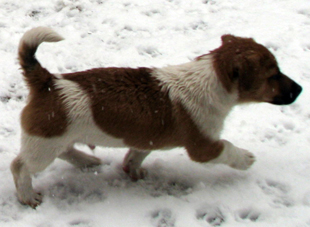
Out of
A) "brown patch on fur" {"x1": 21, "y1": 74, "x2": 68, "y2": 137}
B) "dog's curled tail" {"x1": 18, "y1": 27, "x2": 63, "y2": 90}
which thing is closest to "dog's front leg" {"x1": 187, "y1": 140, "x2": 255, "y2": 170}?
"brown patch on fur" {"x1": 21, "y1": 74, "x2": 68, "y2": 137}

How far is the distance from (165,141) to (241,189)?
899mm

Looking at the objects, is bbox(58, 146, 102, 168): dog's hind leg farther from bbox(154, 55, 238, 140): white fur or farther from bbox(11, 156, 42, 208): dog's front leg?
bbox(154, 55, 238, 140): white fur

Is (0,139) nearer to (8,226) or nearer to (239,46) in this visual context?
(8,226)

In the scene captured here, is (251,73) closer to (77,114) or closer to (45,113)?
(77,114)

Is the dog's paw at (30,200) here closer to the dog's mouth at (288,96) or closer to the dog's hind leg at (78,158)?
the dog's hind leg at (78,158)

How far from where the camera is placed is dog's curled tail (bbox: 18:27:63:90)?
A: 109 inches

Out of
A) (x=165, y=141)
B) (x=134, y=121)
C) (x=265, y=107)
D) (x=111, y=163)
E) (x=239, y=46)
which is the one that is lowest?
(x=111, y=163)

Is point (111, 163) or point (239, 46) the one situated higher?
point (239, 46)

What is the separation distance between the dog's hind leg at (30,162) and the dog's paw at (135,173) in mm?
869

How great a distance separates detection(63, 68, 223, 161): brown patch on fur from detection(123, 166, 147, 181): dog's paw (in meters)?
0.45

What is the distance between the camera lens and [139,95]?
3.07 meters

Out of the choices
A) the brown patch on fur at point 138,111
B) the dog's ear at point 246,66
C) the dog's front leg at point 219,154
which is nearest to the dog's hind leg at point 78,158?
the brown patch on fur at point 138,111

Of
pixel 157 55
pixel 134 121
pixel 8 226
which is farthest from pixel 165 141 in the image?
pixel 157 55

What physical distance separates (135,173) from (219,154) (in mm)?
875
